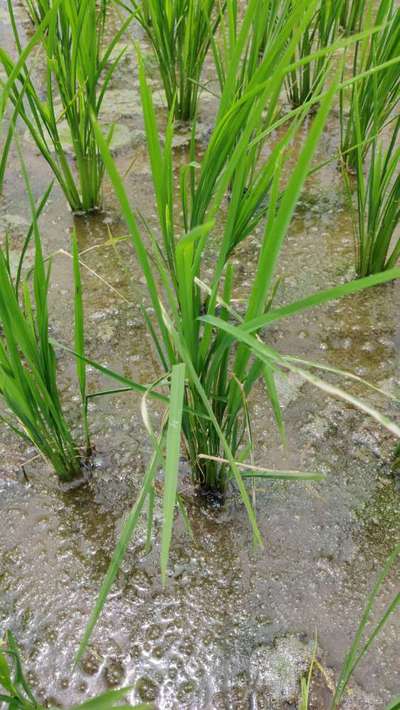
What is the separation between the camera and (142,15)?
192 centimetres

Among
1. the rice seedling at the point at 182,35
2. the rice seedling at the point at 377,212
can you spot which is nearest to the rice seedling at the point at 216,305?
the rice seedling at the point at 377,212

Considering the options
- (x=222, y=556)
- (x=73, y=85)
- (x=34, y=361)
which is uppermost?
(x=73, y=85)

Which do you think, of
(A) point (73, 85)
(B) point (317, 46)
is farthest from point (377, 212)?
(B) point (317, 46)

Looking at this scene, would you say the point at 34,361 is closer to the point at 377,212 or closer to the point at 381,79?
the point at 377,212

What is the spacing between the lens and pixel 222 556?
87 cm

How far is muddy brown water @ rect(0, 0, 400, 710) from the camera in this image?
0.75 m

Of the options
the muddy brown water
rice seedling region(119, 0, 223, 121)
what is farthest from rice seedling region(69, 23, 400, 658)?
rice seedling region(119, 0, 223, 121)

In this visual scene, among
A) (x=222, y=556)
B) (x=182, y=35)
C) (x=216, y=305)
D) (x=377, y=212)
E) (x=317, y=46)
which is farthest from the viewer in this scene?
(x=317, y=46)

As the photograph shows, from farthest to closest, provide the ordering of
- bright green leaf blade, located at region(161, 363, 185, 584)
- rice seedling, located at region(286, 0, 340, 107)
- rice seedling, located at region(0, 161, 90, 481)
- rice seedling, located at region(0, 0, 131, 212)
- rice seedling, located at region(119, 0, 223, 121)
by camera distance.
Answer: rice seedling, located at region(286, 0, 340, 107)
rice seedling, located at region(119, 0, 223, 121)
rice seedling, located at region(0, 0, 131, 212)
rice seedling, located at region(0, 161, 90, 481)
bright green leaf blade, located at region(161, 363, 185, 584)

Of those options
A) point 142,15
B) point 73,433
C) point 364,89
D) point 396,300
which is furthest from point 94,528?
point 142,15

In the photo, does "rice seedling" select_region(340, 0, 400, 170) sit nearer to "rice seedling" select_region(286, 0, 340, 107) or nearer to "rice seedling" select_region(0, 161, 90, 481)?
"rice seedling" select_region(286, 0, 340, 107)

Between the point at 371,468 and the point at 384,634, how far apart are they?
0.87ft

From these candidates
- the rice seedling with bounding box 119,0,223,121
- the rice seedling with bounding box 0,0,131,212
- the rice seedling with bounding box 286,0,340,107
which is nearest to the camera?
the rice seedling with bounding box 0,0,131,212

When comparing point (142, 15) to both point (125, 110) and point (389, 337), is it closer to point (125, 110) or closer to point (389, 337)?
point (125, 110)
